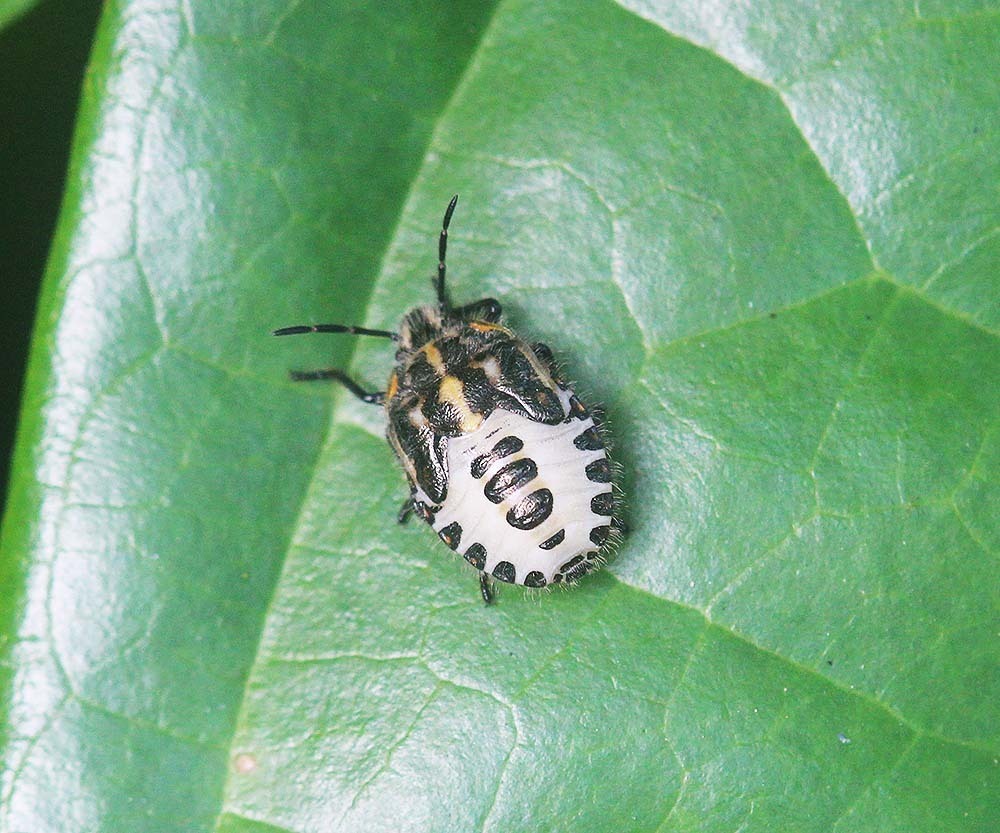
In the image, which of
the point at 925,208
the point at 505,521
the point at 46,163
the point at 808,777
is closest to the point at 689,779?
the point at 808,777

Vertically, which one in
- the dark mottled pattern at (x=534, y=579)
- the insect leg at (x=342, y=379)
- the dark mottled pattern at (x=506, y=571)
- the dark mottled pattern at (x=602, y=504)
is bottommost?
the dark mottled pattern at (x=506, y=571)

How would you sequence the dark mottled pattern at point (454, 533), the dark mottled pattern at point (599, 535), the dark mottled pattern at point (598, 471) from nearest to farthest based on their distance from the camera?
the dark mottled pattern at point (599, 535)
the dark mottled pattern at point (598, 471)
the dark mottled pattern at point (454, 533)

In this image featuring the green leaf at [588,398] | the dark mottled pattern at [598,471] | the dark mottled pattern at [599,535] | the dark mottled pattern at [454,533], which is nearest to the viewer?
the green leaf at [588,398]

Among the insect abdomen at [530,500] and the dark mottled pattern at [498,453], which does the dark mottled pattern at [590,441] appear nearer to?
the insect abdomen at [530,500]

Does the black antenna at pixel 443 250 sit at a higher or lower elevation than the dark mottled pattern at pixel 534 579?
higher

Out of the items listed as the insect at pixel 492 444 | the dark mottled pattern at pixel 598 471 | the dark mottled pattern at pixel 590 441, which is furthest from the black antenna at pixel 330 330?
the dark mottled pattern at pixel 598 471

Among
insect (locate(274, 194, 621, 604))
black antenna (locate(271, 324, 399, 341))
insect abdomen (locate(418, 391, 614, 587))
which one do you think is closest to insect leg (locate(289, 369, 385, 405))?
insect (locate(274, 194, 621, 604))

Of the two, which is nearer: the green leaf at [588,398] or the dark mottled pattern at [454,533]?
the green leaf at [588,398]
